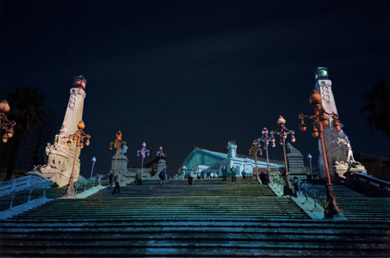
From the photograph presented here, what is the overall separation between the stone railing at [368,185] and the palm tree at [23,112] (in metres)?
29.0

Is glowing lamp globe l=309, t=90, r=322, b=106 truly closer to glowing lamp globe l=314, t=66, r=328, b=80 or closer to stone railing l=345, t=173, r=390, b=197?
stone railing l=345, t=173, r=390, b=197

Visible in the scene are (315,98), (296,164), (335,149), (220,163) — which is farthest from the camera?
(220,163)

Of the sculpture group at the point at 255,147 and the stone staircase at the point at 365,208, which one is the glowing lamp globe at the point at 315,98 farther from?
the sculpture group at the point at 255,147

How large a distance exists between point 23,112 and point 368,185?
30341 mm

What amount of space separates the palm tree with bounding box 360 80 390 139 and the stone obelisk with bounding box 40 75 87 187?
3043 cm

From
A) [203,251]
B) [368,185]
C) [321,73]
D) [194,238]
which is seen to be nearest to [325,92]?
[321,73]

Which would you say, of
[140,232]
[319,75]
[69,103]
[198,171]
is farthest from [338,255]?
[198,171]

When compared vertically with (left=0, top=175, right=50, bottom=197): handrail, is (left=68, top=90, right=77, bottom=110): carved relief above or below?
above

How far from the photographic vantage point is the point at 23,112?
77.4 ft

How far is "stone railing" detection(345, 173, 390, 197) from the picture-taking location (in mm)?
13289

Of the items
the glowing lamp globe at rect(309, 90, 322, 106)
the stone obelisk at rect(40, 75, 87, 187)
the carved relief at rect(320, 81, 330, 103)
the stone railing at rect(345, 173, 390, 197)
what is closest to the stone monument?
the carved relief at rect(320, 81, 330, 103)

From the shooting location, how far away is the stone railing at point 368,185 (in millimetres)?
13289

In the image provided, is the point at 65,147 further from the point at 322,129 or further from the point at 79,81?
the point at 322,129

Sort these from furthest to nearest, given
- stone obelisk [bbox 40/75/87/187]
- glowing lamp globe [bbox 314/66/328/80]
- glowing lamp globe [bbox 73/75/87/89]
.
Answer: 1. glowing lamp globe [bbox 73/75/87/89]
2. glowing lamp globe [bbox 314/66/328/80]
3. stone obelisk [bbox 40/75/87/187]
